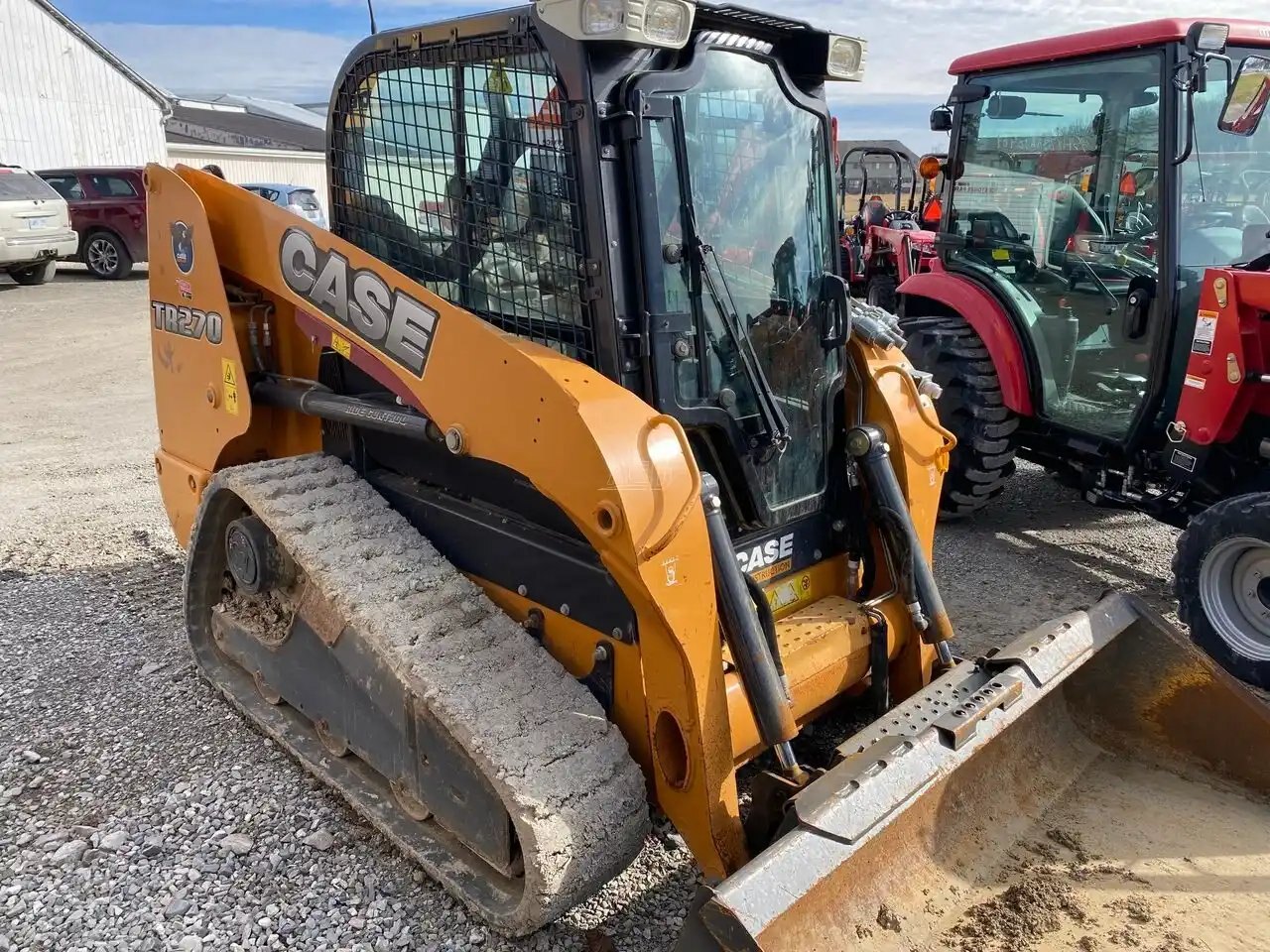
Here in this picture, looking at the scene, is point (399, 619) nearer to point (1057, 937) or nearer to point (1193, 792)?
point (1057, 937)

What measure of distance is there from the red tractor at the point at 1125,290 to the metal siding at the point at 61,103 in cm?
1739

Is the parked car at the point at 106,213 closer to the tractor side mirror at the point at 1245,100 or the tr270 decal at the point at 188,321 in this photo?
the tr270 decal at the point at 188,321

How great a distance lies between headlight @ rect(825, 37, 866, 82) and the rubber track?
1811mm

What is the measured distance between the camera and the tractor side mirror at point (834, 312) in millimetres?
2898

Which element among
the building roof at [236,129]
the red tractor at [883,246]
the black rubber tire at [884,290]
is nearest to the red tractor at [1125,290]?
the red tractor at [883,246]

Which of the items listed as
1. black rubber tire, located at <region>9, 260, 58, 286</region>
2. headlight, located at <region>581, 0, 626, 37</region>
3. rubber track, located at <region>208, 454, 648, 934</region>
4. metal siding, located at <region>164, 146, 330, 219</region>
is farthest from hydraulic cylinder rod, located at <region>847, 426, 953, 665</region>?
metal siding, located at <region>164, 146, 330, 219</region>

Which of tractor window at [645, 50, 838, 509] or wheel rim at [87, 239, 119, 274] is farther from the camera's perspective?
wheel rim at [87, 239, 119, 274]

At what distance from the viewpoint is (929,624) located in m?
2.94

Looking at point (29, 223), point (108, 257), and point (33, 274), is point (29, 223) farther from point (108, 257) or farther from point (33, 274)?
point (108, 257)

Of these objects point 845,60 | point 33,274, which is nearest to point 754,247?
point 845,60

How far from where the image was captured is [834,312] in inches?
116

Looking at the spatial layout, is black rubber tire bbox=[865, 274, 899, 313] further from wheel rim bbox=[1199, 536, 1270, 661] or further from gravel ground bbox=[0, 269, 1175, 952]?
wheel rim bbox=[1199, 536, 1270, 661]

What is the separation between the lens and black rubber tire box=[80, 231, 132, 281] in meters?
15.5

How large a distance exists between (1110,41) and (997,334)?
1417 mm
